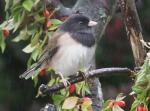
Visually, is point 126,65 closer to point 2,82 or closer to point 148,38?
point 148,38

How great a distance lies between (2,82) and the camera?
525 centimetres

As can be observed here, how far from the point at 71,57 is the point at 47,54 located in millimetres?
149

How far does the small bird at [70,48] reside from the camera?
11.9 feet

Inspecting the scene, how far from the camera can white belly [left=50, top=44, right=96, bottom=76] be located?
11.9ft

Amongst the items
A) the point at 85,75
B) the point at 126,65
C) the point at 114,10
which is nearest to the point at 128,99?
the point at 126,65

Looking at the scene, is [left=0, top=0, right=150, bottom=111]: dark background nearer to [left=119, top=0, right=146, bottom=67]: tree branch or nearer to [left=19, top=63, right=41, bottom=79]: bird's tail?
[left=19, top=63, right=41, bottom=79]: bird's tail

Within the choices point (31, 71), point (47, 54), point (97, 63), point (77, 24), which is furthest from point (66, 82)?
point (97, 63)

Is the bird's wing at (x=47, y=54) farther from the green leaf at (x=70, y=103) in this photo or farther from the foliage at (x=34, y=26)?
the green leaf at (x=70, y=103)

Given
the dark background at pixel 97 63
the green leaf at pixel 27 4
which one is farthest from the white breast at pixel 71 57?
the dark background at pixel 97 63

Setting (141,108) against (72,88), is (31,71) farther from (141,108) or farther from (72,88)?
(141,108)

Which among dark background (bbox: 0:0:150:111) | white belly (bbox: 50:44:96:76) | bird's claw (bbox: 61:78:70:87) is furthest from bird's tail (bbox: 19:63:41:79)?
dark background (bbox: 0:0:150:111)

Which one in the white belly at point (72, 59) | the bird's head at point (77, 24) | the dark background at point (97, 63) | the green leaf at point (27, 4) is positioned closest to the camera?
the green leaf at point (27, 4)

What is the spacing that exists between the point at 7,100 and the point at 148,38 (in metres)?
1.25

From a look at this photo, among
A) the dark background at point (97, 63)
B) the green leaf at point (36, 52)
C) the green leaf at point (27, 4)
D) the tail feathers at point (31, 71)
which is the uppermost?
the green leaf at point (27, 4)
